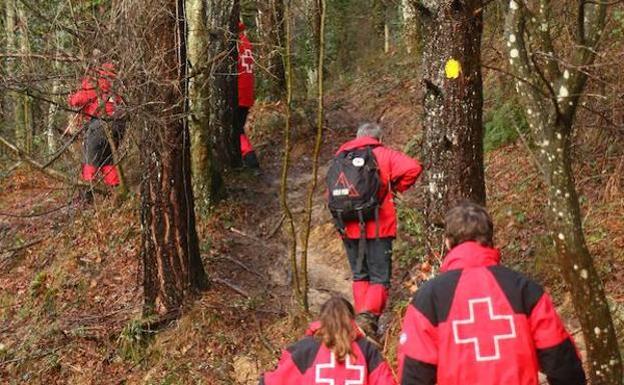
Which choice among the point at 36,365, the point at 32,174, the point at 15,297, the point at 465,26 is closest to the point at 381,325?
the point at 465,26

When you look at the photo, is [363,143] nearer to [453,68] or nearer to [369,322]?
[453,68]

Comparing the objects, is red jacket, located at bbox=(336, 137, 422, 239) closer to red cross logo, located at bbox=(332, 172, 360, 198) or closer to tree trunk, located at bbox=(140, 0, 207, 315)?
red cross logo, located at bbox=(332, 172, 360, 198)

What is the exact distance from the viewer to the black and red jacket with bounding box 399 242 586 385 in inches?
144

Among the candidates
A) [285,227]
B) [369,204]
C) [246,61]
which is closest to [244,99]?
[246,61]

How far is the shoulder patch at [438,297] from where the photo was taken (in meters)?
3.73

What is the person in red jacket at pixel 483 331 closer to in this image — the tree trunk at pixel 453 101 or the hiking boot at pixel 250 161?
the tree trunk at pixel 453 101

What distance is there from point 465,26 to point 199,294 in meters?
4.28

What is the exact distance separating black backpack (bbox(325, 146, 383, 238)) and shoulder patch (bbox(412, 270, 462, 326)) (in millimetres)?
3194

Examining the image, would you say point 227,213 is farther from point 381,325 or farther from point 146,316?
point 381,325

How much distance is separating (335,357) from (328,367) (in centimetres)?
8

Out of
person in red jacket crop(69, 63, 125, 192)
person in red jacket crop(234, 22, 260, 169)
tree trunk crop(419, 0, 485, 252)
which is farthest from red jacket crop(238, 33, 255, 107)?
tree trunk crop(419, 0, 485, 252)

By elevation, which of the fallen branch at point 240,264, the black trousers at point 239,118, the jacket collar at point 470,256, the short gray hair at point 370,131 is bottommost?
the fallen branch at point 240,264

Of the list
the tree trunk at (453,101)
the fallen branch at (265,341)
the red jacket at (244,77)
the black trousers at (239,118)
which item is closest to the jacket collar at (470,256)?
the tree trunk at (453,101)

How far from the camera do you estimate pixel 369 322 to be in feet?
21.8
